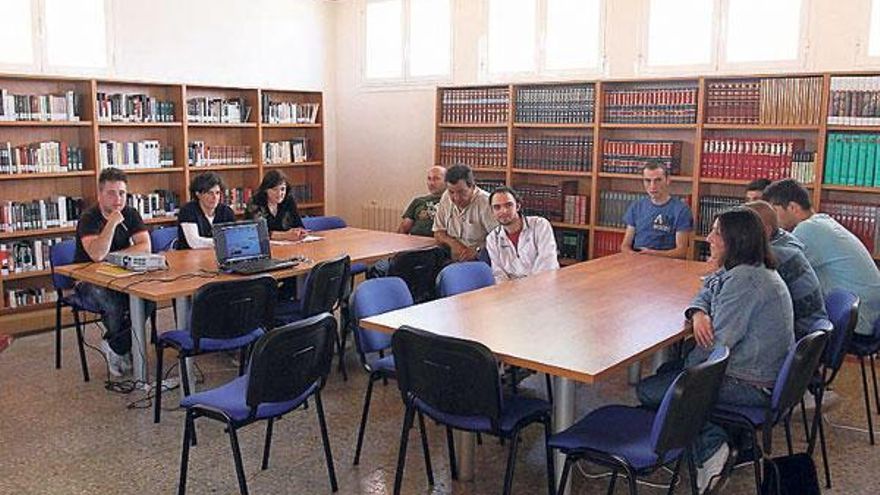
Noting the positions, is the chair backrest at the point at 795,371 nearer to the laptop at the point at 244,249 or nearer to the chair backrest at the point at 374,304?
the chair backrest at the point at 374,304

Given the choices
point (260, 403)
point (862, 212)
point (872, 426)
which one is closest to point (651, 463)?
point (260, 403)

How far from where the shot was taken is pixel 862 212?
5258 mm

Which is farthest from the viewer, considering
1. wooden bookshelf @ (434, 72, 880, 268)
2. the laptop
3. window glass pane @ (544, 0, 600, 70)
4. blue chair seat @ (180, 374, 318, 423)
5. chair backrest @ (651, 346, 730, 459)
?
window glass pane @ (544, 0, 600, 70)

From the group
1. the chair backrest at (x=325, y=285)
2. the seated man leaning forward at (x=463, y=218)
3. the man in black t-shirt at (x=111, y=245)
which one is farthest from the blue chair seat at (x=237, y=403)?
the seated man leaning forward at (x=463, y=218)

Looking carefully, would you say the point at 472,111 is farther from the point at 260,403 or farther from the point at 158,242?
the point at 260,403

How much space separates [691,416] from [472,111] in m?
4.97

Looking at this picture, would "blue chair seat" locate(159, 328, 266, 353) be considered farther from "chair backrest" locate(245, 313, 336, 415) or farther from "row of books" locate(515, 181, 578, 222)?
"row of books" locate(515, 181, 578, 222)

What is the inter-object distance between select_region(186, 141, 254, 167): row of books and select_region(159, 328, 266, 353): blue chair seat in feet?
10.8

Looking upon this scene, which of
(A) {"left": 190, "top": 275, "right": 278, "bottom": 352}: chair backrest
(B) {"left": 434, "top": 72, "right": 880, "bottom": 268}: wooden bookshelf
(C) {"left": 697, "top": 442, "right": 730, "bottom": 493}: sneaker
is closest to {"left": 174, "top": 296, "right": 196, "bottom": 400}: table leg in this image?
(A) {"left": 190, "top": 275, "right": 278, "bottom": 352}: chair backrest

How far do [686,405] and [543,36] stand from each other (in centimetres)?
511

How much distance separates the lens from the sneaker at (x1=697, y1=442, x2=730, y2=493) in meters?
3.17

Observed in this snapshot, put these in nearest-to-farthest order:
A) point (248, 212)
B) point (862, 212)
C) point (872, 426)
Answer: point (872, 426), point (862, 212), point (248, 212)

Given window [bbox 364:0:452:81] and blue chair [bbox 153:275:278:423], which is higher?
window [bbox 364:0:452:81]

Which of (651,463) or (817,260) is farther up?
(817,260)
